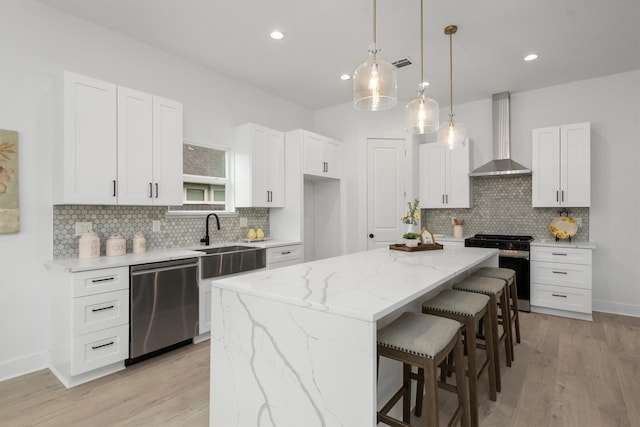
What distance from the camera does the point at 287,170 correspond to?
4.45 meters

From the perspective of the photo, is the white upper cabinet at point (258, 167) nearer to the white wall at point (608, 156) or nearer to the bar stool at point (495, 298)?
the bar stool at point (495, 298)

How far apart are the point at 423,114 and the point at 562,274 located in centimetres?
296

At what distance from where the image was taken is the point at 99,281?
2.45 meters

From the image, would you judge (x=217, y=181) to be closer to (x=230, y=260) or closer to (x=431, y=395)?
(x=230, y=260)

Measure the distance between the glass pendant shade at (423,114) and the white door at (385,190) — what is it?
2.30 meters

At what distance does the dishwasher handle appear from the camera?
103 inches

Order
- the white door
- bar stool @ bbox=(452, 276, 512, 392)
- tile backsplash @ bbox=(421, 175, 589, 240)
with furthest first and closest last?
the white door → tile backsplash @ bbox=(421, 175, 589, 240) → bar stool @ bbox=(452, 276, 512, 392)

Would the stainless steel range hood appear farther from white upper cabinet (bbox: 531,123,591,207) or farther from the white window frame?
the white window frame

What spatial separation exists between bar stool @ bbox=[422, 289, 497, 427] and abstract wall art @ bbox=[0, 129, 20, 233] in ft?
10.2

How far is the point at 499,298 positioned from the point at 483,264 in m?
0.67

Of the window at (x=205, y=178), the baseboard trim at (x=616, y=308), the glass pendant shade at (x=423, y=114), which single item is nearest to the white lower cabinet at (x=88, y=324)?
the window at (x=205, y=178)

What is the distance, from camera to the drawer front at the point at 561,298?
382 cm

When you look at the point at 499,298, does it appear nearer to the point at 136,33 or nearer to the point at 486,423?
the point at 486,423

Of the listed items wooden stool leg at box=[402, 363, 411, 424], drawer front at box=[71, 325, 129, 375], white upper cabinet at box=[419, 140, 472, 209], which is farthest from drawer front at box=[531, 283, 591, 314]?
drawer front at box=[71, 325, 129, 375]
